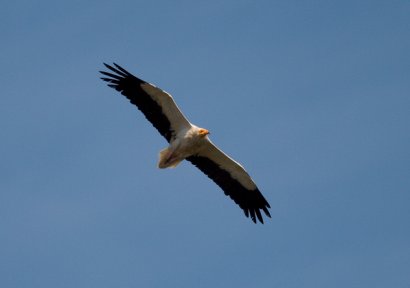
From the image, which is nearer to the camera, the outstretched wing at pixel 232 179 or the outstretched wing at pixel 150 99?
the outstretched wing at pixel 150 99

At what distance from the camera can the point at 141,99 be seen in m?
15.3

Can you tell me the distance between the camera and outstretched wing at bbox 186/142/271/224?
1653cm

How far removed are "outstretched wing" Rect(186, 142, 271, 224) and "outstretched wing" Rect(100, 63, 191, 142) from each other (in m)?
1.55

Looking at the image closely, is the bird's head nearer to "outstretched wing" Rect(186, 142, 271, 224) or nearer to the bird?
the bird

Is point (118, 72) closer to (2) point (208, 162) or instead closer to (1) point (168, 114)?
(1) point (168, 114)

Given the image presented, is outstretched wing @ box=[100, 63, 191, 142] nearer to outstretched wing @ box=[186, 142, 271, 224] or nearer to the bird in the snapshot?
the bird

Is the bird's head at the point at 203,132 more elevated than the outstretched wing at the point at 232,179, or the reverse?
the bird's head at the point at 203,132

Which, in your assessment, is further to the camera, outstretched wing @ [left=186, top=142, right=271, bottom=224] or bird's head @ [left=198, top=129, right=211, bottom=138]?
outstretched wing @ [left=186, top=142, right=271, bottom=224]

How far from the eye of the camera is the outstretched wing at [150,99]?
15.1 m

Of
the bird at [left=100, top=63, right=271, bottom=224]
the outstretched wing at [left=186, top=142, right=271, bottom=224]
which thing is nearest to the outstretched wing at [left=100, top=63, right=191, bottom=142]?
the bird at [left=100, top=63, right=271, bottom=224]

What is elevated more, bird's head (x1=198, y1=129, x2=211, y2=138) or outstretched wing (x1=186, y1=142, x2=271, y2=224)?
bird's head (x1=198, y1=129, x2=211, y2=138)

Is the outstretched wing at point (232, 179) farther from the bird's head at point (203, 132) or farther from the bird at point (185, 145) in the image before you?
the bird's head at point (203, 132)

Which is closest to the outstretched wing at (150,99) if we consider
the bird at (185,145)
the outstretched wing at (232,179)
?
the bird at (185,145)

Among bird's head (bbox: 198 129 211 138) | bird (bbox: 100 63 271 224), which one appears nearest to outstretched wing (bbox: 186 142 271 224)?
bird (bbox: 100 63 271 224)
